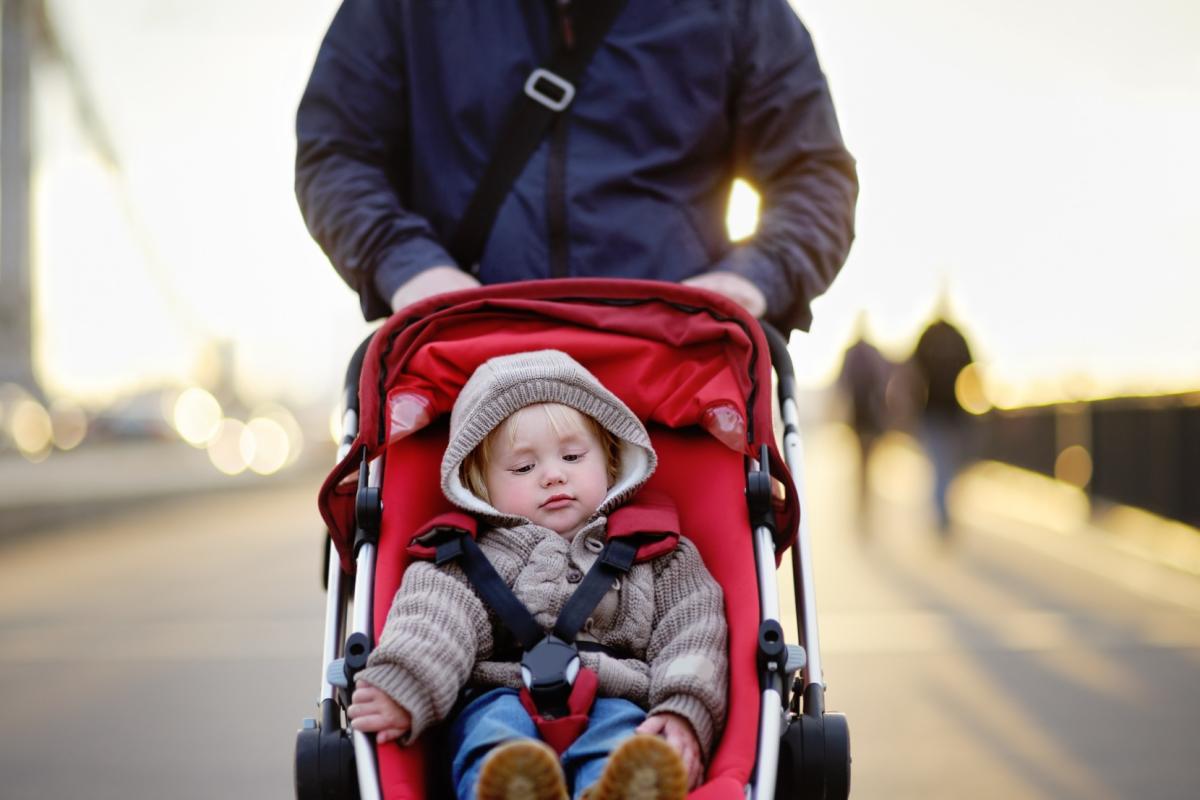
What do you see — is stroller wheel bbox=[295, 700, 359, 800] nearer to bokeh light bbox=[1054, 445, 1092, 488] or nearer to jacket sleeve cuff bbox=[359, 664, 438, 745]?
jacket sleeve cuff bbox=[359, 664, 438, 745]

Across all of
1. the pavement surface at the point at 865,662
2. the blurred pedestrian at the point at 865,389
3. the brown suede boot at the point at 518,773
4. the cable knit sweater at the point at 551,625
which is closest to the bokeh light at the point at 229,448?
the blurred pedestrian at the point at 865,389

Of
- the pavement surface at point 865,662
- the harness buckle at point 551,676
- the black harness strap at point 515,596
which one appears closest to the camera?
the harness buckle at point 551,676

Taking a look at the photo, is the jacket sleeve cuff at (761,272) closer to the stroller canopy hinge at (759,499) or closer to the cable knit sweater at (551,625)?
the stroller canopy hinge at (759,499)

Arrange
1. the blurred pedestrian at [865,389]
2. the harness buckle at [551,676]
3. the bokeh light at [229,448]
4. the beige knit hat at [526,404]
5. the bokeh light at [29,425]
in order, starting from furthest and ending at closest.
Answer: the bokeh light at [29,425] → the bokeh light at [229,448] → the blurred pedestrian at [865,389] → the beige knit hat at [526,404] → the harness buckle at [551,676]

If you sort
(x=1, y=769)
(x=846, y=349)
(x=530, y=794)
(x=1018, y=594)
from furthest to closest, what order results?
(x=846, y=349), (x=1018, y=594), (x=1, y=769), (x=530, y=794)

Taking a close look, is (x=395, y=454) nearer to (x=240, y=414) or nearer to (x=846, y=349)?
(x=846, y=349)

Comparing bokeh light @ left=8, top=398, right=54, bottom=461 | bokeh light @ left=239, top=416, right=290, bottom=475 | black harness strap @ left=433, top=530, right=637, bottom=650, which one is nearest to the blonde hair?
black harness strap @ left=433, top=530, right=637, bottom=650

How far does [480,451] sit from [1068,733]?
3386mm

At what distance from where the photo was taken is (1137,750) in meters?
5.14

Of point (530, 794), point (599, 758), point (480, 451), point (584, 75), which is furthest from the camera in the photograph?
point (584, 75)

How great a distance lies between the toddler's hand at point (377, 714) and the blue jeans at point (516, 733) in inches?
4.4

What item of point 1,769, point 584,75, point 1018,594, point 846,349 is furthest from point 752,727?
point 846,349

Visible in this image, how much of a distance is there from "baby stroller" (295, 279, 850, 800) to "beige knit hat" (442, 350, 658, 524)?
14 cm

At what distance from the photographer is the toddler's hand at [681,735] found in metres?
2.42
